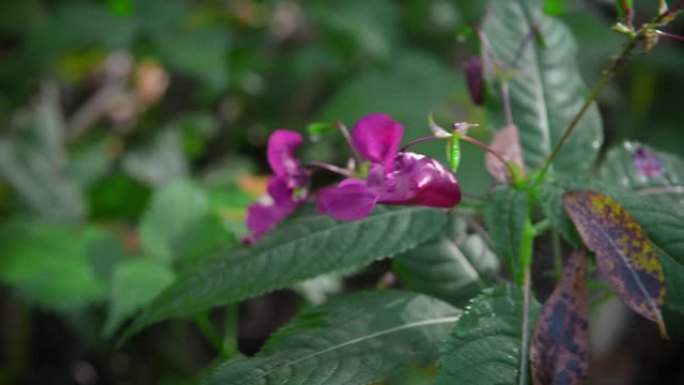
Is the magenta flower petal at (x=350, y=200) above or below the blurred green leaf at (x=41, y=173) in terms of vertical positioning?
above

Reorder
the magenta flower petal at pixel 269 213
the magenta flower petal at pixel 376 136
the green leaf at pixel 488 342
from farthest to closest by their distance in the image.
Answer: the magenta flower petal at pixel 269 213 → the magenta flower petal at pixel 376 136 → the green leaf at pixel 488 342

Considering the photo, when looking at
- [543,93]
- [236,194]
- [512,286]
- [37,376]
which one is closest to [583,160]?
[543,93]

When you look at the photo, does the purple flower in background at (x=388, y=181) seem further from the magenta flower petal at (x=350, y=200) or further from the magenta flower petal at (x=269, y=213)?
the magenta flower petal at (x=269, y=213)

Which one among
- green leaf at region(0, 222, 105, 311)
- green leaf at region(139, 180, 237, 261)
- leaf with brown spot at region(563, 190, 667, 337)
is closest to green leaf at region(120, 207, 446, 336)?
leaf with brown spot at region(563, 190, 667, 337)

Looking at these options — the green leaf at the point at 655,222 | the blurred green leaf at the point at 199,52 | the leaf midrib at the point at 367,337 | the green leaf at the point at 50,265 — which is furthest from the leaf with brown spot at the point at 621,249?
the blurred green leaf at the point at 199,52

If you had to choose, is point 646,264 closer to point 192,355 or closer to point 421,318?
point 421,318

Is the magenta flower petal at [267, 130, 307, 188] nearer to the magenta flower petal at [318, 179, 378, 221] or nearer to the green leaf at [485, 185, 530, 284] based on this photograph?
the magenta flower petal at [318, 179, 378, 221]

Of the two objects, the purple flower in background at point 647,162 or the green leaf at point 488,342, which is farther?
the purple flower in background at point 647,162
